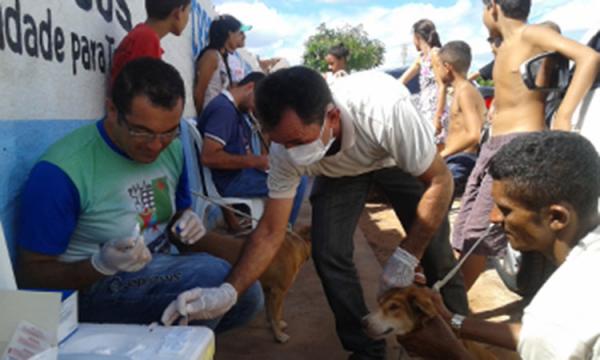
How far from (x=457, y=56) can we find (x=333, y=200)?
2324 millimetres

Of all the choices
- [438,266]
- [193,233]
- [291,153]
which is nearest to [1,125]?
[193,233]

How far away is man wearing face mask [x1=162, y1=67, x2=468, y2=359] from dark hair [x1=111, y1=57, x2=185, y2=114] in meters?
0.33

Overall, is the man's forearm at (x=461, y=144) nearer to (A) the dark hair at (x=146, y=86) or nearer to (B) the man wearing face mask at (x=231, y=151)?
(B) the man wearing face mask at (x=231, y=151)

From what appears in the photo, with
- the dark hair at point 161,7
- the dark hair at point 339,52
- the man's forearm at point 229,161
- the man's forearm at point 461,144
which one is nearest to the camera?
the dark hair at point 161,7

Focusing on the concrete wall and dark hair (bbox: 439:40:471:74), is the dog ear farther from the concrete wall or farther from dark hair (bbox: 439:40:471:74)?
dark hair (bbox: 439:40:471:74)

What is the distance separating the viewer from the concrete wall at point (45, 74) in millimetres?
1912

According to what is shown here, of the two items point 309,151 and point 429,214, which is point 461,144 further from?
point 309,151

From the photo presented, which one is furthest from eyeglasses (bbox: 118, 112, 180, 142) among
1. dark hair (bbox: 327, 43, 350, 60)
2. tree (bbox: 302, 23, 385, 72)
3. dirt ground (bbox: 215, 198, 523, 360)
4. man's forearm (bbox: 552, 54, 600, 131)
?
tree (bbox: 302, 23, 385, 72)

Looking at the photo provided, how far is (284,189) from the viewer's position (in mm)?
2402

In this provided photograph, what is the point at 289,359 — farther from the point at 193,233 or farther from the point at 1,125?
the point at 1,125

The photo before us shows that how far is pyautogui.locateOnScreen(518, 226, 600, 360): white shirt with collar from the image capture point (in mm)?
1210

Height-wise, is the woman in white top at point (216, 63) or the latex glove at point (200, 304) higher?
the woman in white top at point (216, 63)

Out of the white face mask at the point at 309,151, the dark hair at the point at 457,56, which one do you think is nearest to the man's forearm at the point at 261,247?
the white face mask at the point at 309,151

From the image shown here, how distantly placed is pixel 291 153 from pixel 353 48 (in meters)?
48.0
